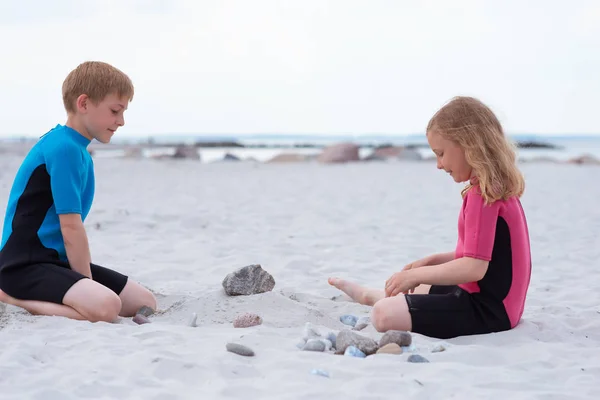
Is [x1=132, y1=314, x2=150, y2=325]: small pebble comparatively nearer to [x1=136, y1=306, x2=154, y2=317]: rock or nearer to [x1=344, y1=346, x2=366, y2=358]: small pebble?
[x1=136, y1=306, x2=154, y2=317]: rock

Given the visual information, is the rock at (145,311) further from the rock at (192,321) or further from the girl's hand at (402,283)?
the girl's hand at (402,283)

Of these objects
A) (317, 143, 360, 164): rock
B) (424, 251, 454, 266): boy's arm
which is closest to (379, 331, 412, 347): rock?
(424, 251, 454, 266): boy's arm

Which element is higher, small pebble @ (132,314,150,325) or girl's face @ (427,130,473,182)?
girl's face @ (427,130,473,182)

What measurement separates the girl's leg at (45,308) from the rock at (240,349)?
1034mm

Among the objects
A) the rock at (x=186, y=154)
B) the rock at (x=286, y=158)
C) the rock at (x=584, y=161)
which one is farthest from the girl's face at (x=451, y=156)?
the rock at (x=584, y=161)

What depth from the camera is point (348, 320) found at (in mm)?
3775

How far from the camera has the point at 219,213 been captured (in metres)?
8.28

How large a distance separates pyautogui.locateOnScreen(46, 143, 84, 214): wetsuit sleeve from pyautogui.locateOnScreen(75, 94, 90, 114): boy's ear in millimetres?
214

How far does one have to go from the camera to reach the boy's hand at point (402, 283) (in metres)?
3.41

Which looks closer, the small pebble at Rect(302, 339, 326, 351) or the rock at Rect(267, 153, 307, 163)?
the small pebble at Rect(302, 339, 326, 351)

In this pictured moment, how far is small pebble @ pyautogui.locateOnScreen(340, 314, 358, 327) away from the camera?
3762 mm

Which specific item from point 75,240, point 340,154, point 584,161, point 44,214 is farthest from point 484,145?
point 584,161

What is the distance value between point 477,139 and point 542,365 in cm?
108

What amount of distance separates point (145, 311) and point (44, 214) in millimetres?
768
